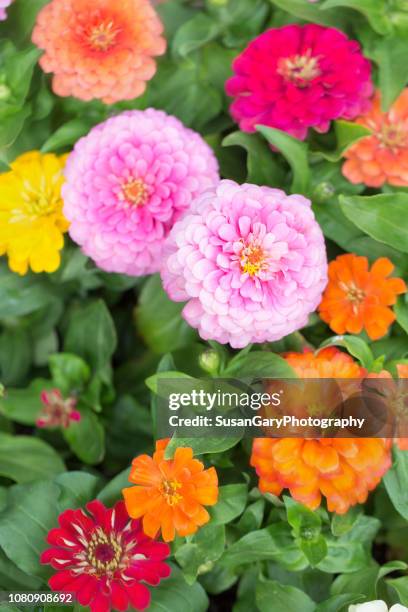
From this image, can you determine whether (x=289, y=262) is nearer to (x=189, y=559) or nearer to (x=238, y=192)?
(x=238, y=192)

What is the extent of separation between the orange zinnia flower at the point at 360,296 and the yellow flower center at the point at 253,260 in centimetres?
18

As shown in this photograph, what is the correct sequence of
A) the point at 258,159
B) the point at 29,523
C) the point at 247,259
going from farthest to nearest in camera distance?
the point at 258,159, the point at 29,523, the point at 247,259

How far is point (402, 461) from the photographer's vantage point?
30.7 inches

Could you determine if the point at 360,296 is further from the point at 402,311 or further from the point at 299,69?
the point at 299,69

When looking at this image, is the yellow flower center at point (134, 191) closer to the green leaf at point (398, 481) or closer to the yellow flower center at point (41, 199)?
the yellow flower center at point (41, 199)

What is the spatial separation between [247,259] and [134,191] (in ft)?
0.64

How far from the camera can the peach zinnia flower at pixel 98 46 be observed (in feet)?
2.70

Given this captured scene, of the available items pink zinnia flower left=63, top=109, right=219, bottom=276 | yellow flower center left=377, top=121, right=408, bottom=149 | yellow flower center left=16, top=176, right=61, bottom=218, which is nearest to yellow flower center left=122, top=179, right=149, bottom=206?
pink zinnia flower left=63, top=109, right=219, bottom=276

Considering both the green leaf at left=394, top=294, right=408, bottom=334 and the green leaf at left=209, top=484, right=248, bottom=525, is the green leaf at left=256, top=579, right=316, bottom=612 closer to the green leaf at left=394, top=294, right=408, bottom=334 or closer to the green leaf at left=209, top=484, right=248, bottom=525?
the green leaf at left=209, top=484, right=248, bottom=525

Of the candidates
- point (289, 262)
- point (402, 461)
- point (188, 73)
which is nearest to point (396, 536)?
point (402, 461)

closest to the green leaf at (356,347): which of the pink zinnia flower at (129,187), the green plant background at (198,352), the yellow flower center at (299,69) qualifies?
the green plant background at (198,352)

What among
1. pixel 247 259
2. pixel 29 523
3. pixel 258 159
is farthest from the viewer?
pixel 258 159

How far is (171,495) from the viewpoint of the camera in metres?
0.71

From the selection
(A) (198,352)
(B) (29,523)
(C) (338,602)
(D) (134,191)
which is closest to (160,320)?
(A) (198,352)
